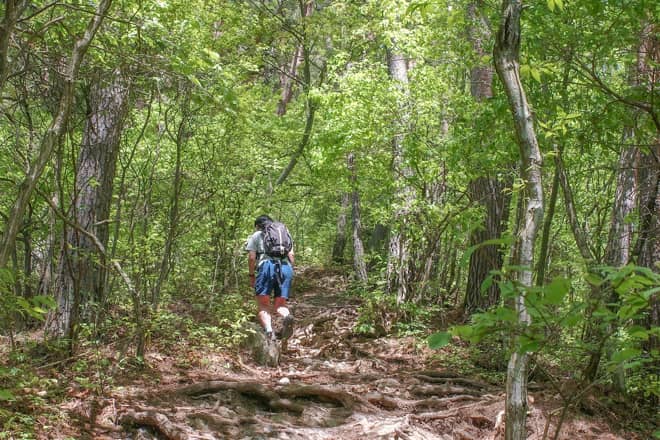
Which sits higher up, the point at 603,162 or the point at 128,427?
the point at 603,162

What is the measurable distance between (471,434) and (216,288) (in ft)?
18.4

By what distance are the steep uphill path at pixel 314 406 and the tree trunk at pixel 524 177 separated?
26cm

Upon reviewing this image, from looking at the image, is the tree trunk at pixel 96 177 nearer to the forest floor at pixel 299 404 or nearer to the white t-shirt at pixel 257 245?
the forest floor at pixel 299 404

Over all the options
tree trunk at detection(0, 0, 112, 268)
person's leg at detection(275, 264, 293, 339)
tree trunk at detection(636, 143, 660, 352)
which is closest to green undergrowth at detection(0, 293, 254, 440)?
person's leg at detection(275, 264, 293, 339)

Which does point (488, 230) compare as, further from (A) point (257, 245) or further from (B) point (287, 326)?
(A) point (257, 245)

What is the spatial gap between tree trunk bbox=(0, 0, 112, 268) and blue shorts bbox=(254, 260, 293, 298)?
164 inches

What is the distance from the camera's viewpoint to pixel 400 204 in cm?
919

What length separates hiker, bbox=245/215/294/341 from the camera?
8.00 m

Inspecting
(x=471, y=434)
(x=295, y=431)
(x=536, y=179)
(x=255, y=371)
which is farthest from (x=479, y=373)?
(x=536, y=179)

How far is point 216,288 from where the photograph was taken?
9875mm

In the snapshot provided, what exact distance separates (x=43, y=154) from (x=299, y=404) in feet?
10.6

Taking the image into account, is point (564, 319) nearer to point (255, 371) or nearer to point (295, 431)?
point (295, 431)

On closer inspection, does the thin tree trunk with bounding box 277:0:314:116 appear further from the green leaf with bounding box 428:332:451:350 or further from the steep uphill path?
the green leaf with bounding box 428:332:451:350

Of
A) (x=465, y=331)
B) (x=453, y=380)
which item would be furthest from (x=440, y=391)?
(x=465, y=331)
